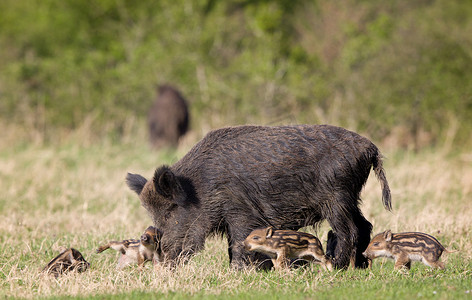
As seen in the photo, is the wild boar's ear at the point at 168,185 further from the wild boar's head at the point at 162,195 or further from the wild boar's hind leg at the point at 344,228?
the wild boar's hind leg at the point at 344,228

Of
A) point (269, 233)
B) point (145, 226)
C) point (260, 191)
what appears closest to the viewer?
point (269, 233)

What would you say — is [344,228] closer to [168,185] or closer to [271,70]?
[168,185]

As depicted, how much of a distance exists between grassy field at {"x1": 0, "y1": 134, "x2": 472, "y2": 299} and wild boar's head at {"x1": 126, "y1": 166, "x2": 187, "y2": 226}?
2.12 ft

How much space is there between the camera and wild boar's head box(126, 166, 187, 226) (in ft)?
23.1

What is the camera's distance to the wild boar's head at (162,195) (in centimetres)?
704

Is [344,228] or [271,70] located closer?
[344,228]

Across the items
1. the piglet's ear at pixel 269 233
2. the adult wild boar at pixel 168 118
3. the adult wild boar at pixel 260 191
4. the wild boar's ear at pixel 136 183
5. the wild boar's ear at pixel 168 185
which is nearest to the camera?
the piglet's ear at pixel 269 233

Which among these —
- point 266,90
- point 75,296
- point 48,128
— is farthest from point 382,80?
point 75,296

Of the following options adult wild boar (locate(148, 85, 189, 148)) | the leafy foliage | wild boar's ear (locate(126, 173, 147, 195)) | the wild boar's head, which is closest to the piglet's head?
the wild boar's head

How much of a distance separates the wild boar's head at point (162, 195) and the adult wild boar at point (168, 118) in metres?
12.8

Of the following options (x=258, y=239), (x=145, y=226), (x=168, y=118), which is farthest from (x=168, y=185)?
(x=168, y=118)

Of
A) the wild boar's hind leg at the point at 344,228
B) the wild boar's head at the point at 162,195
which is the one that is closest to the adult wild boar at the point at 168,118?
the wild boar's head at the point at 162,195

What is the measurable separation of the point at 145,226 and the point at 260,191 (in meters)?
2.98

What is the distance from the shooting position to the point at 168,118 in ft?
67.3
